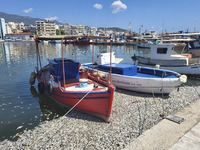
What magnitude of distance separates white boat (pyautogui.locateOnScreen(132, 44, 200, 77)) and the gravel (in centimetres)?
716

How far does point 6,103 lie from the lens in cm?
1138

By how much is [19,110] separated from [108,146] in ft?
24.5

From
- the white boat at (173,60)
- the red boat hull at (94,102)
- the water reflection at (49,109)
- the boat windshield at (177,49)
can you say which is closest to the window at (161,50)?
the white boat at (173,60)

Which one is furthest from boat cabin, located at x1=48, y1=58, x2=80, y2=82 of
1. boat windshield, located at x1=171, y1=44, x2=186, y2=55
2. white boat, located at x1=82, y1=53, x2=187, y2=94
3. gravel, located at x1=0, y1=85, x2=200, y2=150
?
boat windshield, located at x1=171, y1=44, x2=186, y2=55

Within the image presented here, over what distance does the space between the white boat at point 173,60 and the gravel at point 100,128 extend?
7.16 metres

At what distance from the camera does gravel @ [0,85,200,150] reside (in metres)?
6.36

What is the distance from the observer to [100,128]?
7457 millimetres

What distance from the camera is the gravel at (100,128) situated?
6363 mm

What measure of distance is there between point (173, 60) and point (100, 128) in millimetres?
13585

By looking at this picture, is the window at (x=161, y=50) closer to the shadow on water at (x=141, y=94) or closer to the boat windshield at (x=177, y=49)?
the boat windshield at (x=177, y=49)

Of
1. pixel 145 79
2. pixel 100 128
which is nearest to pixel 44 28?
pixel 145 79

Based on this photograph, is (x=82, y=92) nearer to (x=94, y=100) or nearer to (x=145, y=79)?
(x=94, y=100)

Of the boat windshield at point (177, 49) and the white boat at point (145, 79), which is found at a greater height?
the boat windshield at point (177, 49)

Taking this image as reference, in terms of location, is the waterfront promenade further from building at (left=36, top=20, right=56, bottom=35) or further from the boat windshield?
building at (left=36, top=20, right=56, bottom=35)
